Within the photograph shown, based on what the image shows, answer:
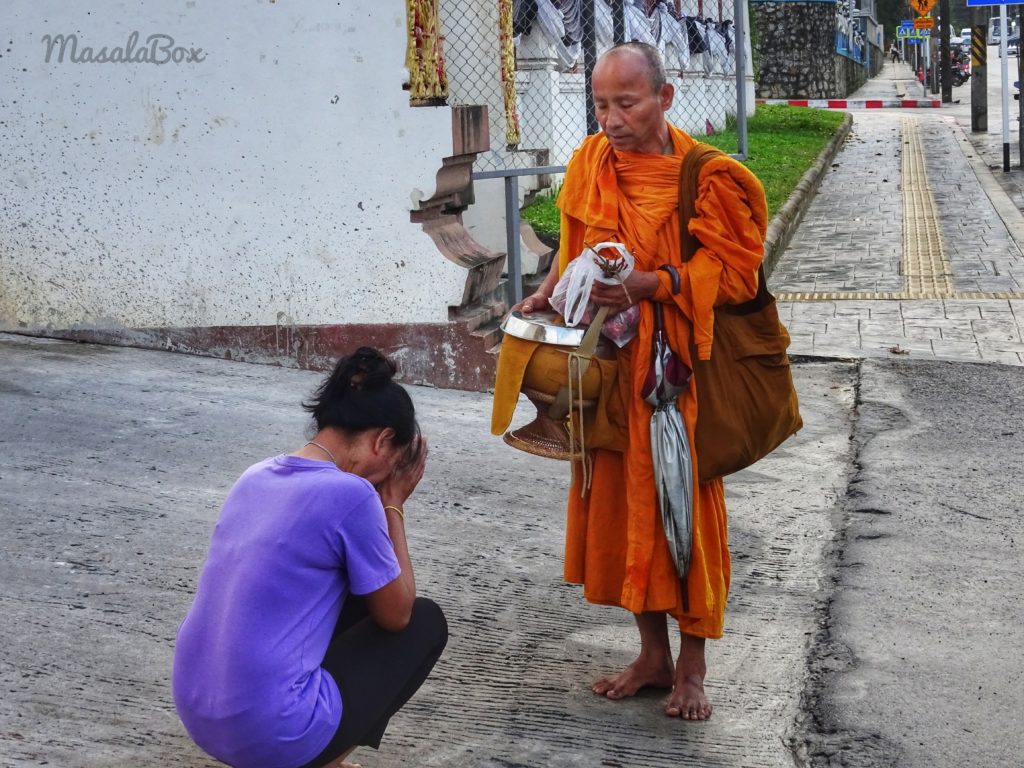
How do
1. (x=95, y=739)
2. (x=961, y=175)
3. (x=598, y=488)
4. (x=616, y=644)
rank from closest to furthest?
(x=95, y=739)
(x=598, y=488)
(x=616, y=644)
(x=961, y=175)

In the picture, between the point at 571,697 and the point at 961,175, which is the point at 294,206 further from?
the point at 961,175

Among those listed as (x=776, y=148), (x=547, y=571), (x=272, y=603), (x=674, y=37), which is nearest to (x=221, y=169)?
(x=547, y=571)

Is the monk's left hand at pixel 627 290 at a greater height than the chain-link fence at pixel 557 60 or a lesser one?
lesser

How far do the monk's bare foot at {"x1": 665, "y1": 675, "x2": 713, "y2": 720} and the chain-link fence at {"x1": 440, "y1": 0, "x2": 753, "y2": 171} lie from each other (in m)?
4.75

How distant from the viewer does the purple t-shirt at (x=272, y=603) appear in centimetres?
280

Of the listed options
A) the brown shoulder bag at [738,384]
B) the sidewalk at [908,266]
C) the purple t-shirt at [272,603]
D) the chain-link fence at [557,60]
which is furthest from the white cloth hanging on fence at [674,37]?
the purple t-shirt at [272,603]

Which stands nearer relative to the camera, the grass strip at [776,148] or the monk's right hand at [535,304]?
the monk's right hand at [535,304]

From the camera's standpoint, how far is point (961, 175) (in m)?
18.5

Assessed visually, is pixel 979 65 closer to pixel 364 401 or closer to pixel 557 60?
pixel 557 60

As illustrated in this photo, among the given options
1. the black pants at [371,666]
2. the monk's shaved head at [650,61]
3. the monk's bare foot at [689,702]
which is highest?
the monk's shaved head at [650,61]

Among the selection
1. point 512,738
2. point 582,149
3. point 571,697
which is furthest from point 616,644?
point 582,149

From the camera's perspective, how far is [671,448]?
3.55 m

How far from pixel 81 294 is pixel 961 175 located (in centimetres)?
1407

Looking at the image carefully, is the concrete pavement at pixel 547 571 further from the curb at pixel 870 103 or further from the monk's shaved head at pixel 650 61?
the curb at pixel 870 103
